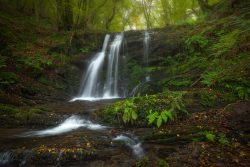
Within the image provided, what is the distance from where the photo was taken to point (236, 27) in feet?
34.3

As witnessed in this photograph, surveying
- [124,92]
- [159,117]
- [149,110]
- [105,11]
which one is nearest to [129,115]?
[149,110]

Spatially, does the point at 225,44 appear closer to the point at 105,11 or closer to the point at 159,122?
the point at 159,122

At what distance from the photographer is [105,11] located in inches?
838

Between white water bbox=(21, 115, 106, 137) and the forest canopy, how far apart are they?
9.90 metres

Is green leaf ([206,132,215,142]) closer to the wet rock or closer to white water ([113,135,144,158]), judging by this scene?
the wet rock

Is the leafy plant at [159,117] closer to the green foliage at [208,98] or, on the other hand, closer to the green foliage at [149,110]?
the green foliage at [149,110]

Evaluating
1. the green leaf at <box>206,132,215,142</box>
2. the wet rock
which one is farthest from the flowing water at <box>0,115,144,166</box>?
the wet rock

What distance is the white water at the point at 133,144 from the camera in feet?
16.9

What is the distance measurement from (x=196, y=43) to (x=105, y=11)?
12.2m

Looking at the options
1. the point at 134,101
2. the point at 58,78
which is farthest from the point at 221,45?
the point at 58,78

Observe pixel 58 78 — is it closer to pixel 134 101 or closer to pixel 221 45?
pixel 134 101

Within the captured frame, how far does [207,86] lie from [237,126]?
9.65ft

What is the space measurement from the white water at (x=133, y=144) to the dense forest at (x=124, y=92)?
0.08 feet

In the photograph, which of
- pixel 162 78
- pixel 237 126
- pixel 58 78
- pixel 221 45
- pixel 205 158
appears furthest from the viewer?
pixel 58 78
